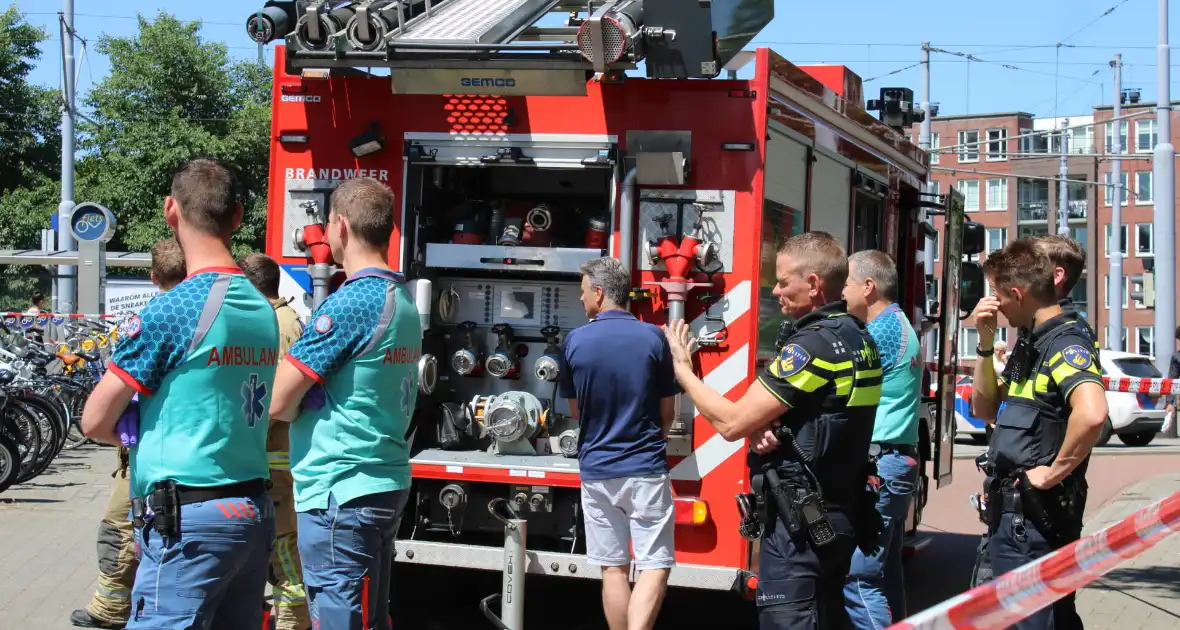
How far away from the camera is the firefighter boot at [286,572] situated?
6238 mm

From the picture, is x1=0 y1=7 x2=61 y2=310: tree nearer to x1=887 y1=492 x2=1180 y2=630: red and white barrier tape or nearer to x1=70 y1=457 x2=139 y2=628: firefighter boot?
x1=70 y1=457 x2=139 y2=628: firefighter boot

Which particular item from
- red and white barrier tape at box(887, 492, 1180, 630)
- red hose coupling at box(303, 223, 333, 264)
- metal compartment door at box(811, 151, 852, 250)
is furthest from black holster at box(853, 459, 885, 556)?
red hose coupling at box(303, 223, 333, 264)

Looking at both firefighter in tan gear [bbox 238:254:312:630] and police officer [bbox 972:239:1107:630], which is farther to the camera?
firefighter in tan gear [bbox 238:254:312:630]

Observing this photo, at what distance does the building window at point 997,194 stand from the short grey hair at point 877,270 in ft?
236

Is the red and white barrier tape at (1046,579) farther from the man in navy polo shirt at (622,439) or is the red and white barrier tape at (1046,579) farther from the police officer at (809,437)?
the man in navy polo shirt at (622,439)

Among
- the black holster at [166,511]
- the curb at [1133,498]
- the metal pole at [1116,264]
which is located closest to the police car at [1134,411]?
the curb at [1133,498]

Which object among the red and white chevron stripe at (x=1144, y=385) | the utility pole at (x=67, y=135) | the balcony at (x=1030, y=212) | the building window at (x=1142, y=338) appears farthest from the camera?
the balcony at (x=1030, y=212)

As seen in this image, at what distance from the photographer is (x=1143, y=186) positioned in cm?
7169

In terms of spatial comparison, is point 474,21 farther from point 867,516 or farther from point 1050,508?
point 1050,508

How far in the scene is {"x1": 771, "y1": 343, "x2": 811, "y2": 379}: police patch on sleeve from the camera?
453cm

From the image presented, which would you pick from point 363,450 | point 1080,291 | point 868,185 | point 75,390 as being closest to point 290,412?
point 363,450

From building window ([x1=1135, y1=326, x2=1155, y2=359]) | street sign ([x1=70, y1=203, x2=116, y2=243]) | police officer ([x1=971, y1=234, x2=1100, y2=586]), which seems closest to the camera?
police officer ([x1=971, y1=234, x2=1100, y2=586])

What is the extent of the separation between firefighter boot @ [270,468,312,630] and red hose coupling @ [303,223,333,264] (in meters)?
1.21

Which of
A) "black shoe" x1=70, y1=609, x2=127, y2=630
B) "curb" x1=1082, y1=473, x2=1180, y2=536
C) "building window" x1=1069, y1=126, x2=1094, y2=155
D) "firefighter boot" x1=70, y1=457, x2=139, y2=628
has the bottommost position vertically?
"curb" x1=1082, y1=473, x2=1180, y2=536
